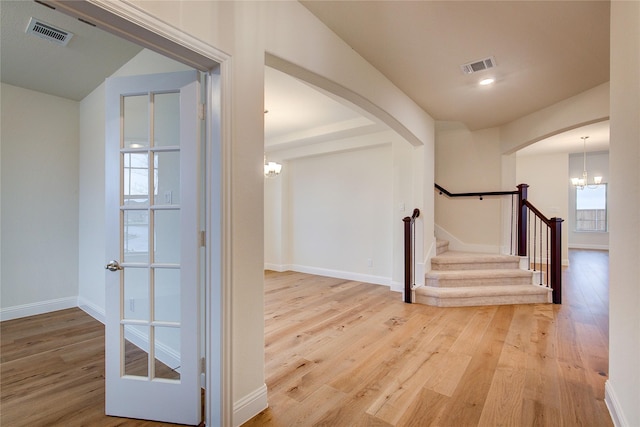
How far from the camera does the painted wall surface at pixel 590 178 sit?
8.22 meters

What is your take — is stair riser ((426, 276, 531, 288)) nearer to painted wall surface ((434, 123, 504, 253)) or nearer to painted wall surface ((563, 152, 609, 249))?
painted wall surface ((434, 123, 504, 253))

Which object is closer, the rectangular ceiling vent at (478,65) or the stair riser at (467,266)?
the rectangular ceiling vent at (478,65)

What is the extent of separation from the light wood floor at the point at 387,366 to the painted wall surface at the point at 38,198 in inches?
15.3

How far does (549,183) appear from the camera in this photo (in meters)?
6.87

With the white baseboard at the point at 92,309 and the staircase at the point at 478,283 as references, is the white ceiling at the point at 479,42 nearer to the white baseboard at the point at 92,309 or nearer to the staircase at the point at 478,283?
the staircase at the point at 478,283

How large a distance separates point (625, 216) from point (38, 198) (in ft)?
17.7

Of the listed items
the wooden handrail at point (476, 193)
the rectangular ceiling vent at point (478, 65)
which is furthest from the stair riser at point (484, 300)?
the rectangular ceiling vent at point (478, 65)

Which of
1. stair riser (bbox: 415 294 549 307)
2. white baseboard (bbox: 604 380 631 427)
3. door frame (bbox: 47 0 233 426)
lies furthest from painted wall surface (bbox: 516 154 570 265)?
door frame (bbox: 47 0 233 426)

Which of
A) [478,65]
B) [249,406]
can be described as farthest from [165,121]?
[478,65]

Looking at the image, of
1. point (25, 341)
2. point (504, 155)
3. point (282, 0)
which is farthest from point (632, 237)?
point (25, 341)

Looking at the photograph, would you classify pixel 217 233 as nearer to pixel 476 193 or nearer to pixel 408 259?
pixel 408 259

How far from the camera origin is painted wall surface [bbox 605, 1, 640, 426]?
1.36 meters

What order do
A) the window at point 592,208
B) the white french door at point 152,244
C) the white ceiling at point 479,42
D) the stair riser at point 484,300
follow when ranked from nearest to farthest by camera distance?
the white french door at point 152,244 → the white ceiling at point 479,42 → the stair riser at point 484,300 → the window at point 592,208

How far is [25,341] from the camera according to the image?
2701 millimetres
